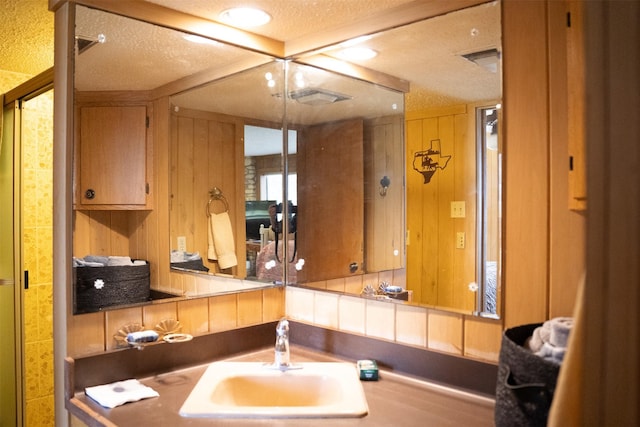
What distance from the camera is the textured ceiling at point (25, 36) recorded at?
1.64 metres

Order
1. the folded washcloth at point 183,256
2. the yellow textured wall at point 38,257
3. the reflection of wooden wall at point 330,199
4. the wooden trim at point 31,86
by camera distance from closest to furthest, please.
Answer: the folded washcloth at point 183,256 < the reflection of wooden wall at point 330,199 < the wooden trim at point 31,86 < the yellow textured wall at point 38,257

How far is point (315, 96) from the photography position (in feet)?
6.31

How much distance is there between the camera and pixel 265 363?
5.30 feet

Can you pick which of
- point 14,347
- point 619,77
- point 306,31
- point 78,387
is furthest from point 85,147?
point 14,347

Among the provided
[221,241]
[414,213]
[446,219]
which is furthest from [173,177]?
[446,219]

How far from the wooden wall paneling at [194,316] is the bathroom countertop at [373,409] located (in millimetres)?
188

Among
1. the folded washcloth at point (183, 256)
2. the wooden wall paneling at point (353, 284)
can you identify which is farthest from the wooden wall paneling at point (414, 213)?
the folded washcloth at point (183, 256)

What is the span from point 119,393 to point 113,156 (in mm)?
724

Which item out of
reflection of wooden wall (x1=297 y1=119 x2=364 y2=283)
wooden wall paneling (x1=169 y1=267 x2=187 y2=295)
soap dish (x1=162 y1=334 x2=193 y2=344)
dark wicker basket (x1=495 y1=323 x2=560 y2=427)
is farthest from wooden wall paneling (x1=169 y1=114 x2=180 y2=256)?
dark wicker basket (x1=495 y1=323 x2=560 y2=427)

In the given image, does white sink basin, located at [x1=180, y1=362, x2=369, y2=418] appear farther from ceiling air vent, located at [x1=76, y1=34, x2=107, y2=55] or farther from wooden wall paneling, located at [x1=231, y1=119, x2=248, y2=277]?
ceiling air vent, located at [x1=76, y1=34, x2=107, y2=55]

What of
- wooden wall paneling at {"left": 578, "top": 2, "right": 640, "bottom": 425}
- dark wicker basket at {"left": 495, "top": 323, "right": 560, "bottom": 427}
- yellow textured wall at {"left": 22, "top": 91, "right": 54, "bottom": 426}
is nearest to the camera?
wooden wall paneling at {"left": 578, "top": 2, "right": 640, "bottom": 425}

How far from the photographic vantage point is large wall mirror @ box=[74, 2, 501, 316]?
4.49 ft

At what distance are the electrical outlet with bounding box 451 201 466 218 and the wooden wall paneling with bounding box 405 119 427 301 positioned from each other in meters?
0.12

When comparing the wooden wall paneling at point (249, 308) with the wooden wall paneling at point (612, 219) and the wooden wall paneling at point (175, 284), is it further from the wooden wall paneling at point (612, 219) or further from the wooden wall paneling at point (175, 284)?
the wooden wall paneling at point (612, 219)
